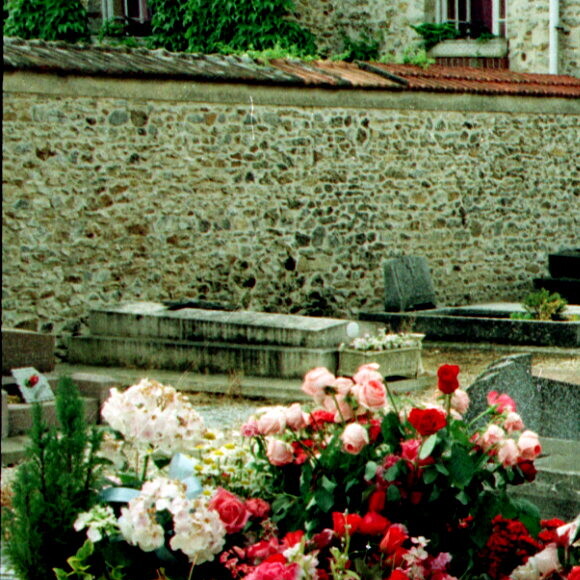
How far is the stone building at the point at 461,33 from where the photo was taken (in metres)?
18.5

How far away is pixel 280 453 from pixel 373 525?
1.66 feet

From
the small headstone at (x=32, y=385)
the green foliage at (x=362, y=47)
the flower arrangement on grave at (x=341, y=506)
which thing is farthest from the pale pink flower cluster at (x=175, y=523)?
the green foliage at (x=362, y=47)

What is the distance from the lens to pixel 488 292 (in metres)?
16.8

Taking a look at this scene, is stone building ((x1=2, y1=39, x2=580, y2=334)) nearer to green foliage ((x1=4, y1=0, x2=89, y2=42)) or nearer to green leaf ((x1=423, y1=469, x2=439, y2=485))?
green foliage ((x1=4, y1=0, x2=89, y2=42))

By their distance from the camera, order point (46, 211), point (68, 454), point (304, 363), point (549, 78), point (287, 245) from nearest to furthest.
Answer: point (68, 454) → point (304, 363) → point (46, 211) → point (287, 245) → point (549, 78)

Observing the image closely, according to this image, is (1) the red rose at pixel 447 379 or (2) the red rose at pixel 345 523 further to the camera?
(1) the red rose at pixel 447 379

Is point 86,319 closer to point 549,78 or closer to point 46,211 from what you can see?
point 46,211

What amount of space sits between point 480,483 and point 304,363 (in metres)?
6.68

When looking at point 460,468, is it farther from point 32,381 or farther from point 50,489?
point 32,381

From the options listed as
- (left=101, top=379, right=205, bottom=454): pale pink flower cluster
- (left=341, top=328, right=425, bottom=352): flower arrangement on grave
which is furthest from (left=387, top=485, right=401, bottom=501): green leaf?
(left=341, top=328, right=425, bottom=352): flower arrangement on grave

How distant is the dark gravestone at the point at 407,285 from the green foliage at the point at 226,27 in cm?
396

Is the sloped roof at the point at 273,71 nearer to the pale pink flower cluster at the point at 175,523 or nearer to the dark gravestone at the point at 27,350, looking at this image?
the dark gravestone at the point at 27,350

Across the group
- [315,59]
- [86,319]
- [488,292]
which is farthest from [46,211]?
[488,292]

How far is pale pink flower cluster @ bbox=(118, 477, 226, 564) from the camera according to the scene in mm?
4152
